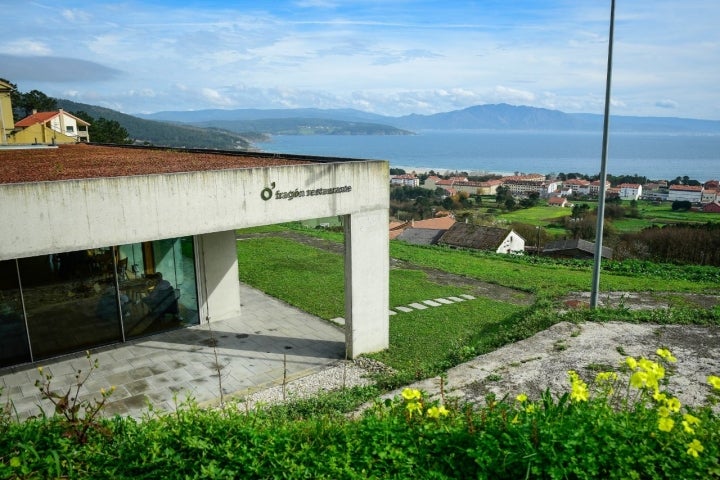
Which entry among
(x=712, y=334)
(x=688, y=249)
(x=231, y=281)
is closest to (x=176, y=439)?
(x=231, y=281)

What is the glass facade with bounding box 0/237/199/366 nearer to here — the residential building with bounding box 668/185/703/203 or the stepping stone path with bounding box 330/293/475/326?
the stepping stone path with bounding box 330/293/475/326

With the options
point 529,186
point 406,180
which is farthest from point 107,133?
point 529,186

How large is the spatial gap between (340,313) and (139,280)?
5.03 meters

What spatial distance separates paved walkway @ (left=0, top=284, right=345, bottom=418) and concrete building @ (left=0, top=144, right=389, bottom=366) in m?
0.54

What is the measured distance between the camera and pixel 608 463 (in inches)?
148

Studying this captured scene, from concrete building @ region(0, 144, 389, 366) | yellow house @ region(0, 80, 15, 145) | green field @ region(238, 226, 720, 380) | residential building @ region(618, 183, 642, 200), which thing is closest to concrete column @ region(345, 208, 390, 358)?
concrete building @ region(0, 144, 389, 366)

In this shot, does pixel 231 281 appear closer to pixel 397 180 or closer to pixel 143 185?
pixel 143 185

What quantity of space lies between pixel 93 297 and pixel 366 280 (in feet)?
19.2

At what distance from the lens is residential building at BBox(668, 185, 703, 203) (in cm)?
8491

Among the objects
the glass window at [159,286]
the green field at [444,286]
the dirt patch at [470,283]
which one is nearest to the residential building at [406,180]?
the green field at [444,286]

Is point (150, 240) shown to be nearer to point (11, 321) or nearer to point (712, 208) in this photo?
point (11, 321)

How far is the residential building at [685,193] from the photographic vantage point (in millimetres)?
84912

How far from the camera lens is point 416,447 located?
420 cm

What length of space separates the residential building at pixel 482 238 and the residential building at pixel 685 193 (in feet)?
205
